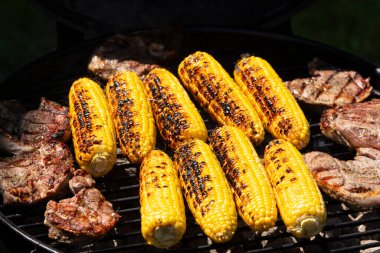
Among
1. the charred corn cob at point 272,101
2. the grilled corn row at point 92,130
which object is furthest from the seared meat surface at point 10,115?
the charred corn cob at point 272,101

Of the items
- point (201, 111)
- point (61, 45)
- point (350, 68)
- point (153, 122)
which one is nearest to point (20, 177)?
point (153, 122)

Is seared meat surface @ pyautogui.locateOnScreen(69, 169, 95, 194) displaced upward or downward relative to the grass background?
downward

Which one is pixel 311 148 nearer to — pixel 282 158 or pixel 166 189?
pixel 282 158

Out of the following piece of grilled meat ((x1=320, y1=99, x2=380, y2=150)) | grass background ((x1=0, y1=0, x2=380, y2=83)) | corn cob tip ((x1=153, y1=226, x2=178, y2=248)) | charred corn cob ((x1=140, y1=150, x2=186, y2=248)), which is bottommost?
corn cob tip ((x1=153, y1=226, x2=178, y2=248))

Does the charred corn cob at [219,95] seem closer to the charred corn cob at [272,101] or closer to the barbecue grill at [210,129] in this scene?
the charred corn cob at [272,101]

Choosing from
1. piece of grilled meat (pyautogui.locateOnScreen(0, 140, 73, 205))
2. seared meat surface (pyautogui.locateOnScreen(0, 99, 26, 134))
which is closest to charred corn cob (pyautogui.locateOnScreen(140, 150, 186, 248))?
piece of grilled meat (pyautogui.locateOnScreen(0, 140, 73, 205))

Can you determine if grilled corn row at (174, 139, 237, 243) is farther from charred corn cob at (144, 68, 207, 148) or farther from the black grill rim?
the black grill rim
